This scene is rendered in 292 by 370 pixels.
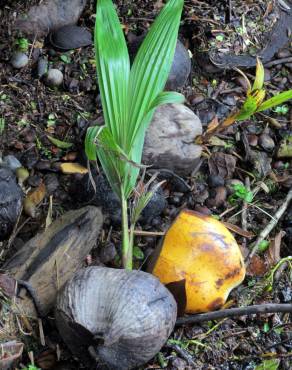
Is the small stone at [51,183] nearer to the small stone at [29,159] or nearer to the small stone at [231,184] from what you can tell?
the small stone at [29,159]

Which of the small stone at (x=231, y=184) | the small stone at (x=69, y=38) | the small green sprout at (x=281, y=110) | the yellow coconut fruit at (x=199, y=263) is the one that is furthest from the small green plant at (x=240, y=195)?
the small stone at (x=69, y=38)

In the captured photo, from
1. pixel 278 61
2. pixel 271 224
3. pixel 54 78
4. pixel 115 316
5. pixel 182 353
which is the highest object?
pixel 54 78

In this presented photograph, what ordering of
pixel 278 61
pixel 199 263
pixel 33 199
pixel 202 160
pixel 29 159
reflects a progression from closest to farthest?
pixel 199 263, pixel 33 199, pixel 29 159, pixel 202 160, pixel 278 61

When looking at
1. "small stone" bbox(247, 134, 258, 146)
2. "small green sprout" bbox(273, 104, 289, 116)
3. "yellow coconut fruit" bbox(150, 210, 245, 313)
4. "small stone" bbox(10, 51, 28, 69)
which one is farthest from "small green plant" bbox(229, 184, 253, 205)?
"small stone" bbox(10, 51, 28, 69)

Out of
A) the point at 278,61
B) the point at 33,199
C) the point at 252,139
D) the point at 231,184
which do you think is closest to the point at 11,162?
the point at 33,199

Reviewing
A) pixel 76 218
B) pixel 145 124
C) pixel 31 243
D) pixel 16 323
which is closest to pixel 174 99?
pixel 145 124

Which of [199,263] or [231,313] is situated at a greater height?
[199,263]

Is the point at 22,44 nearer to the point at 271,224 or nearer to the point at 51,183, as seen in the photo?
the point at 51,183

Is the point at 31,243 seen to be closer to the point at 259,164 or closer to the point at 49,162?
the point at 49,162
